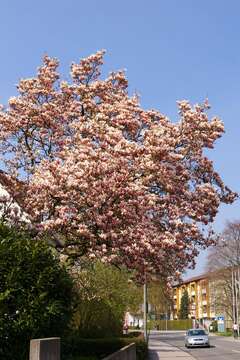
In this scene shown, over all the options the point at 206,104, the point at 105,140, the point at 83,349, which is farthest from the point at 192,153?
the point at 83,349

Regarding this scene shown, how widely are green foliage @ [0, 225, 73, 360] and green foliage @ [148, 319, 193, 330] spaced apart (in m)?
106

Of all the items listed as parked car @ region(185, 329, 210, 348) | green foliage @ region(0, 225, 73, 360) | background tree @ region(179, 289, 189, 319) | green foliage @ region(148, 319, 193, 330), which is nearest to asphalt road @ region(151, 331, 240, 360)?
parked car @ region(185, 329, 210, 348)

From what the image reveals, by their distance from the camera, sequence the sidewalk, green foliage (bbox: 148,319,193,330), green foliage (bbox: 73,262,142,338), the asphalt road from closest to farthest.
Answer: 1. green foliage (bbox: 73,262,142,338)
2. the sidewalk
3. the asphalt road
4. green foliage (bbox: 148,319,193,330)

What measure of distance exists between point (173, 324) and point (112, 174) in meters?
109

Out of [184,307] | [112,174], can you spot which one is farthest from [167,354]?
[184,307]

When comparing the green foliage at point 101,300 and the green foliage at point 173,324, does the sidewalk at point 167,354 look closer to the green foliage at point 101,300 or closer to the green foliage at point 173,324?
the green foliage at point 101,300

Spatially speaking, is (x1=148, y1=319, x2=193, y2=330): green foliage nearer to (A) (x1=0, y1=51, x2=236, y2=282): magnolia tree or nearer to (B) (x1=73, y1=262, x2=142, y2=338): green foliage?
(B) (x1=73, y1=262, x2=142, y2=338): green foliage

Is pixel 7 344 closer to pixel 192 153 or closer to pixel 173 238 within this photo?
pixel 173 238

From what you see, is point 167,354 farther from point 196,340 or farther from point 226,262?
point 226,262

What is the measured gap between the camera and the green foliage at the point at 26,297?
7.98 metres

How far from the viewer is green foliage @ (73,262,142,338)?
24547 mm

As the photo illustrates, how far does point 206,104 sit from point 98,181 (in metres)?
5.18

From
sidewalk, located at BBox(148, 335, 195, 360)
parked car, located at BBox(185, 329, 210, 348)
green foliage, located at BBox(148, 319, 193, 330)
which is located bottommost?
sidewalk, located at BBox(148, 335, 195, 360)

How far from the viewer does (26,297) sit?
816 centimetres
